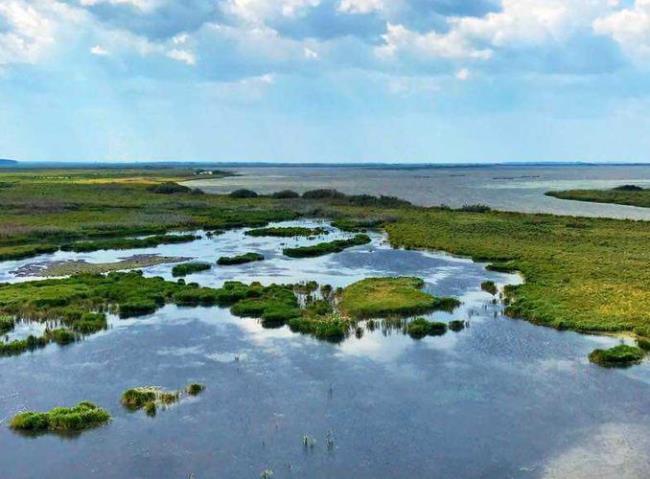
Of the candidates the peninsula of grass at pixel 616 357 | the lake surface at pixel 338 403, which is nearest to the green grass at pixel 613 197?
the lake surface at pixel 338 403

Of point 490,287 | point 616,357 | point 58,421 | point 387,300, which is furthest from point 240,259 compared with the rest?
point 616,357

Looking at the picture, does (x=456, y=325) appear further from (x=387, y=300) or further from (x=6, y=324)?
(x=6, y=324)

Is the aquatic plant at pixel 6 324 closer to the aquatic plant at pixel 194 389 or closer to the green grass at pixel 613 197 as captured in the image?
the aquatic plant at pixel 194 389

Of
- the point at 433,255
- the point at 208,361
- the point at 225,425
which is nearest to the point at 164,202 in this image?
the point at 433,255

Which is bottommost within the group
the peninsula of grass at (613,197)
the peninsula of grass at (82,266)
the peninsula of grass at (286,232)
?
the peninsula of grass at (82,266)

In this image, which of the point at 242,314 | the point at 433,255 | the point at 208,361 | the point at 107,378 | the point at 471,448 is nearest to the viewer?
the point at 471,448

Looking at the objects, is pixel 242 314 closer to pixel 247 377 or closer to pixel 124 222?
pixel 247 377
